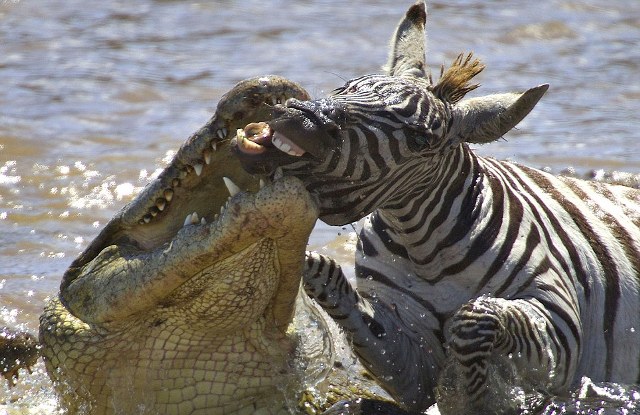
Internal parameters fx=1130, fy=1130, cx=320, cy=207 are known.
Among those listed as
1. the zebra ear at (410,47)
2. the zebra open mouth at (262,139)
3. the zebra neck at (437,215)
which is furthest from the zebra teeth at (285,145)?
the zebra ear at (410,47)

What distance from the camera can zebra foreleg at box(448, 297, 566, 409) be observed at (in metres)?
4.28

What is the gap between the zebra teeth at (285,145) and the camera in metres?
3.63

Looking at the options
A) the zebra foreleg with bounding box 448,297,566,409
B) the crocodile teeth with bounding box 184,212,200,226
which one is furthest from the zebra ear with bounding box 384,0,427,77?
the crocodile teeth with bounding box 184,212,200,226

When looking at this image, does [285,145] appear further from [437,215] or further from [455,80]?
[437,215]

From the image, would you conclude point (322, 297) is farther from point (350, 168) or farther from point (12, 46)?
point (12, 46)

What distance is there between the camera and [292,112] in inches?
144

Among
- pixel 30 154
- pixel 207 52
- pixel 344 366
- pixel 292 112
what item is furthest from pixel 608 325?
pixel 207 52

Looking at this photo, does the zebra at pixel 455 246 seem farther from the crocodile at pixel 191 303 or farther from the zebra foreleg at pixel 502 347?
the crocodile at pixel 191 303

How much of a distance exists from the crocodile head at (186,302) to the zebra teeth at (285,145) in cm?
16

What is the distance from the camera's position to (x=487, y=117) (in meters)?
4.48

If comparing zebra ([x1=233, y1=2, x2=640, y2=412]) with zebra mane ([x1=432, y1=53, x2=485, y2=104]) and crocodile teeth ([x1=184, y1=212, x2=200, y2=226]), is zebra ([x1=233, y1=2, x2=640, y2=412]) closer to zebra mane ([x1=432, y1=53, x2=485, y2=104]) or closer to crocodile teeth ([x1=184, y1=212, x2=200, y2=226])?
zebra mane ([x1=432, y1=53, x2=485, y2=104])

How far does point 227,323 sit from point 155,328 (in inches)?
10.2

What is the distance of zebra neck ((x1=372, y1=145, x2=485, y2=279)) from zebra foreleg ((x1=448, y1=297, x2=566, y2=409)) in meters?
0.40

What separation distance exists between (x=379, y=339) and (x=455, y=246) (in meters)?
0.51
